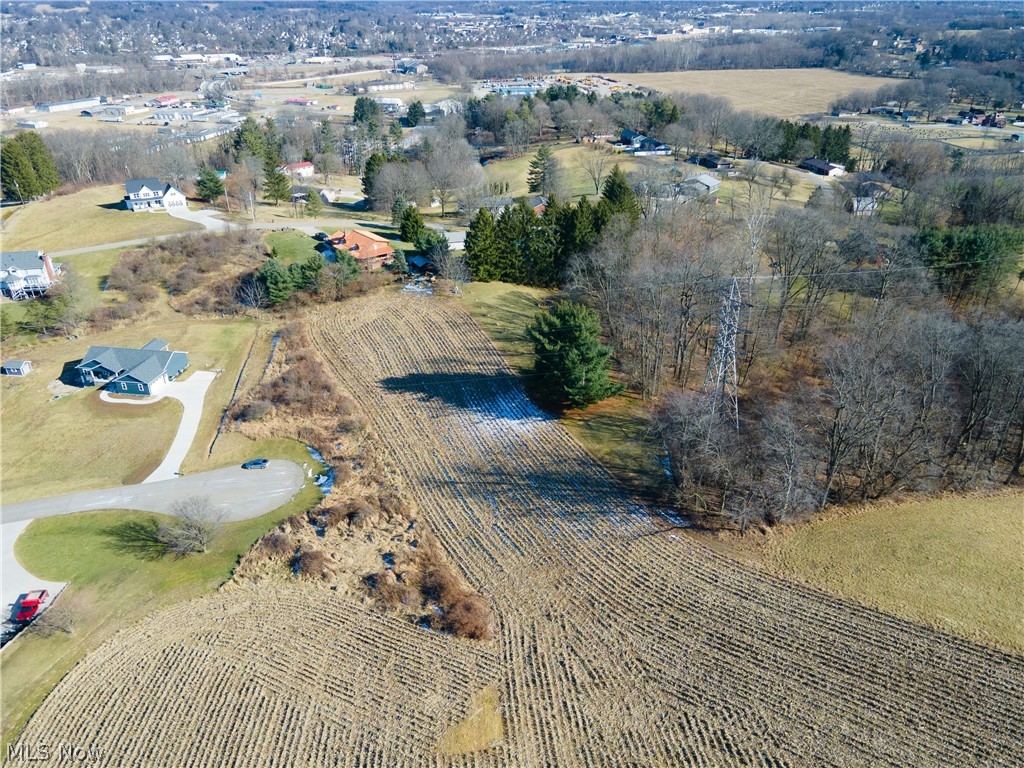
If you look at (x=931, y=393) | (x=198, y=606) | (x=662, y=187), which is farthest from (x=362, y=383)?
(x=662, y=187)

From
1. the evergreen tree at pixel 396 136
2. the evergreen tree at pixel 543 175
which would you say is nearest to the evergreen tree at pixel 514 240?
the evergreen tree at pixel 543 175

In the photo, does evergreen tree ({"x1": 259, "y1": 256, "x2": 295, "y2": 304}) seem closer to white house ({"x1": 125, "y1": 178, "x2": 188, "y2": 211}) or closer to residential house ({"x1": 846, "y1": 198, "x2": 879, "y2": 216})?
white house ({"x1": 125, "y1": 178, "x2": 188, "y2": 211})

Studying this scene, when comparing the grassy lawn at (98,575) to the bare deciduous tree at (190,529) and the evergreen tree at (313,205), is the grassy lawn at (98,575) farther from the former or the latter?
the evergreen tree at (313,205)

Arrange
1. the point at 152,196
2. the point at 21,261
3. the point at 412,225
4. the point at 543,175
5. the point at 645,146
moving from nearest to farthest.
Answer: the point at 21,261 < the point at 412,225 < the point at 152,196 < the point at 543,175 < the point at 645,146

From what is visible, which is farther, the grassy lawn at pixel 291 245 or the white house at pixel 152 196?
the white house at pixel 152 196

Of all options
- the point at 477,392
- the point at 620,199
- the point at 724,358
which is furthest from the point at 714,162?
the point at 724,358

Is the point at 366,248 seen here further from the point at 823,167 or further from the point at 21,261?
the point at 823,167
